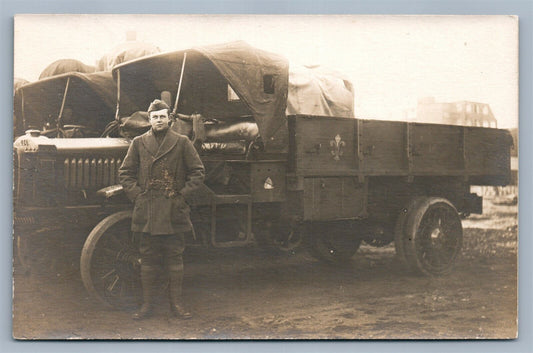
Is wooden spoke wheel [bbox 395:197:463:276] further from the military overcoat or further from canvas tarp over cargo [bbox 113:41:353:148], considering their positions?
the military overcoat

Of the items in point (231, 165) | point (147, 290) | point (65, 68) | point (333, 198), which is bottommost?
point (147, 290)

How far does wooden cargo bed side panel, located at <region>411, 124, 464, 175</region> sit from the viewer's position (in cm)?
550

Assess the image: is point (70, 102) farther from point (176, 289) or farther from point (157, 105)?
point (176, 289)

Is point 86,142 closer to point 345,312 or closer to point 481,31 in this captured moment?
point 345,312

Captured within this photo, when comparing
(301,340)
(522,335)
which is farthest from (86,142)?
(522,335)

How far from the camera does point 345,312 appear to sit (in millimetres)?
5191

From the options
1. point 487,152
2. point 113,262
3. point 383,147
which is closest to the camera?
point 113,262

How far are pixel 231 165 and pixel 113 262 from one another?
3.99ft

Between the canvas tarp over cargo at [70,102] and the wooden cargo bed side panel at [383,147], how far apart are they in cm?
215

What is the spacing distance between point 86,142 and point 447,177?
3.19m

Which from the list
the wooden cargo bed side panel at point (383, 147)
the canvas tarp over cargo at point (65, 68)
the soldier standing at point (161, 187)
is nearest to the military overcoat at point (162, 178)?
the soldier standing at point (161, 187)

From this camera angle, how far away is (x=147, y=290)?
5.00 m

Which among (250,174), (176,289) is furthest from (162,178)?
(176,289)

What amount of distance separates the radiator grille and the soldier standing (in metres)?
0.13
